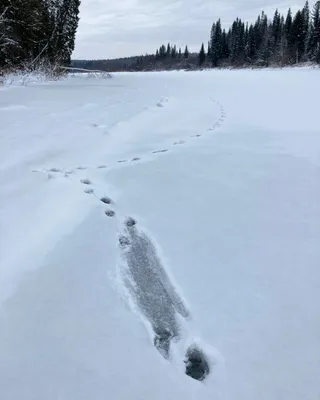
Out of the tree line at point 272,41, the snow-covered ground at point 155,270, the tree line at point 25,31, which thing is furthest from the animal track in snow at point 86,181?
the tree line at point 272,41

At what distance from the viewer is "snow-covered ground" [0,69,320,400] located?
1.45m

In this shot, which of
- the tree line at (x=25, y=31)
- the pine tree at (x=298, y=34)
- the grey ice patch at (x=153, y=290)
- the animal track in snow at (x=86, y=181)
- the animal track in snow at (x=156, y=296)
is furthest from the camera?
the pine tree at (x=298, y=34)

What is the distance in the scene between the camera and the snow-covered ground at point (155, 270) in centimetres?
145

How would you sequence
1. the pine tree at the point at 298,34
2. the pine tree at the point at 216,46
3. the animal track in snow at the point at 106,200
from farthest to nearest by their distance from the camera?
the pine tree at the point at 216,46 → the pine tree at the point at 298,34 → the animal track in snow at the point at 106,200

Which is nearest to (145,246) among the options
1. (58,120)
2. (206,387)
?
(206,387)

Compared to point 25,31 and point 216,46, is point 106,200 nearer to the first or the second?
point 25,31

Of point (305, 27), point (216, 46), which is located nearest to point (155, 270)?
point (305, 27)

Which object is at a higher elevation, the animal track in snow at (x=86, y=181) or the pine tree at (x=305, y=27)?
the pine tree at (x=305, y=27)

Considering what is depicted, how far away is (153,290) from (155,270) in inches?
7.2

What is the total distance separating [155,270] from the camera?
211 centimetres

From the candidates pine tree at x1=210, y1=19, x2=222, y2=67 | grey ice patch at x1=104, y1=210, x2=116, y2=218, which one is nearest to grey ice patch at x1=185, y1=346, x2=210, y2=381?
grey ice patch at x1=104, y1=210, x2=116, y2=218

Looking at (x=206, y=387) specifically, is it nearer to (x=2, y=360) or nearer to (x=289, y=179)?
(x=2, y=360)

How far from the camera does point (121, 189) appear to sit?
3033 millimetres

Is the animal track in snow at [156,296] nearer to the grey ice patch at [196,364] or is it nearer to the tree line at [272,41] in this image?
the grey ice patch at [196,364]
